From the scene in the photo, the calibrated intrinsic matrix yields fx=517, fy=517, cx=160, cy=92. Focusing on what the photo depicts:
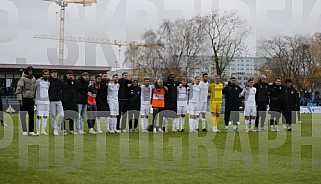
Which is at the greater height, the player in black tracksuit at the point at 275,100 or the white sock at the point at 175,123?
the player in black tracksuit at the point at 275,100

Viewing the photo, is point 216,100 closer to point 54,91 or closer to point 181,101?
point 181,101

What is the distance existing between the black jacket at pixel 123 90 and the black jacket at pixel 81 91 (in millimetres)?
1512

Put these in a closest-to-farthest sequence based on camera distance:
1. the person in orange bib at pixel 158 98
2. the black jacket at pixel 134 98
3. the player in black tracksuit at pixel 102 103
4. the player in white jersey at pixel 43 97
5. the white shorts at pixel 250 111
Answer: the player in white jersey at pixel 43 97 < the player in black tracksuit at pixel 102 103 < the person in orange bib at pixel 158 98 < the black jacket at pixel 134 98 < the white shorts at pixel 250 111

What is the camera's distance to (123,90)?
718 inches

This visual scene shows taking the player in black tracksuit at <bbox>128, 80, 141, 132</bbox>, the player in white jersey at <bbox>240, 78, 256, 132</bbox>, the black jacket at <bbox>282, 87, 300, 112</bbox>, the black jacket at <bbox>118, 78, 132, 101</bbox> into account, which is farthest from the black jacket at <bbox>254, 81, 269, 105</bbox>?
the black jacket at <bbox>118, 78, 132, 101</bbox>

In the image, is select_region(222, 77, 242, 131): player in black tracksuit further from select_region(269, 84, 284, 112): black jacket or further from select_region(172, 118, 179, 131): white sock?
select_region(172, 118, 179, 131): white sock

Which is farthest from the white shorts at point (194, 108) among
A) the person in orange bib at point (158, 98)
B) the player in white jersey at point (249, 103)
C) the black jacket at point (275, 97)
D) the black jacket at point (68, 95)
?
the black jacket at point (68, 95)

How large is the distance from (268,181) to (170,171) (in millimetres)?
1778

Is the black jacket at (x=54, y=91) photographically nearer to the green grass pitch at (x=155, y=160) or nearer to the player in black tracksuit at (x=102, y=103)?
the green grass pitch at (x=155, y=160)

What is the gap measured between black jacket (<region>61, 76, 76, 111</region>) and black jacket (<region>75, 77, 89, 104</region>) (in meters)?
0.16

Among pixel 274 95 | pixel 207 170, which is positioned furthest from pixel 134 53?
pixel 207 170

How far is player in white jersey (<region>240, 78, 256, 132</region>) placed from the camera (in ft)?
63.3

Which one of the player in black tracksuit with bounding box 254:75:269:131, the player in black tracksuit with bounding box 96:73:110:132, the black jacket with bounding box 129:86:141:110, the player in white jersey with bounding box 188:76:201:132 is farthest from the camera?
the player in black tracksuit with bounding box 254:75:269:131

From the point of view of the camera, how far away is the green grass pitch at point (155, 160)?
864cm
